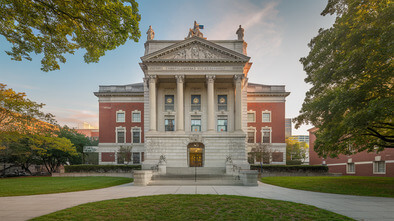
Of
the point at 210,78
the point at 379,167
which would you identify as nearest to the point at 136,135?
the point at 210,78

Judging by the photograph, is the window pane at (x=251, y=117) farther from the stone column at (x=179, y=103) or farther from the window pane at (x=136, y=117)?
the window pane at (x=136, y=117)

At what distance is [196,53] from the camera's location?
106 feet

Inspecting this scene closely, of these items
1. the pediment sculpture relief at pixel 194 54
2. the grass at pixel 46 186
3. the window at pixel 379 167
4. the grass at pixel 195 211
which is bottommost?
the window at pixel 379 167

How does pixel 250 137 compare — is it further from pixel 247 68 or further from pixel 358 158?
pixel 358 158

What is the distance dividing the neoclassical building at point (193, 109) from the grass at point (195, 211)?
1870 centimetres

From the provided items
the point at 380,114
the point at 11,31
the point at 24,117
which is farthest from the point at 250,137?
the point at 11,31

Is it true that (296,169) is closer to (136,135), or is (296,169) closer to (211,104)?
(211,104)

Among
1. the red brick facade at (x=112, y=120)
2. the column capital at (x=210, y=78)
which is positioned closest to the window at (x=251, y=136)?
the column capital at (x=210, y=78)

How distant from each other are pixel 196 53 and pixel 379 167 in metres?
28.9

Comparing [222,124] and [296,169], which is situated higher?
[222,124]

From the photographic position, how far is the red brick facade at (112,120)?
133 feet

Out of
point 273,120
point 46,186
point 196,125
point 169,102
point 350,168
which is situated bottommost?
point 350,168

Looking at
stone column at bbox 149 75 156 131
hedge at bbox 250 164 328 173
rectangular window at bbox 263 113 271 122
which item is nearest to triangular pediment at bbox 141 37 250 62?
stone column at bbox 149 75 156 131

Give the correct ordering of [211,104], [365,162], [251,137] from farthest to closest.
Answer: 1. [251,137]
2. [211,104]
3. [365,162]
